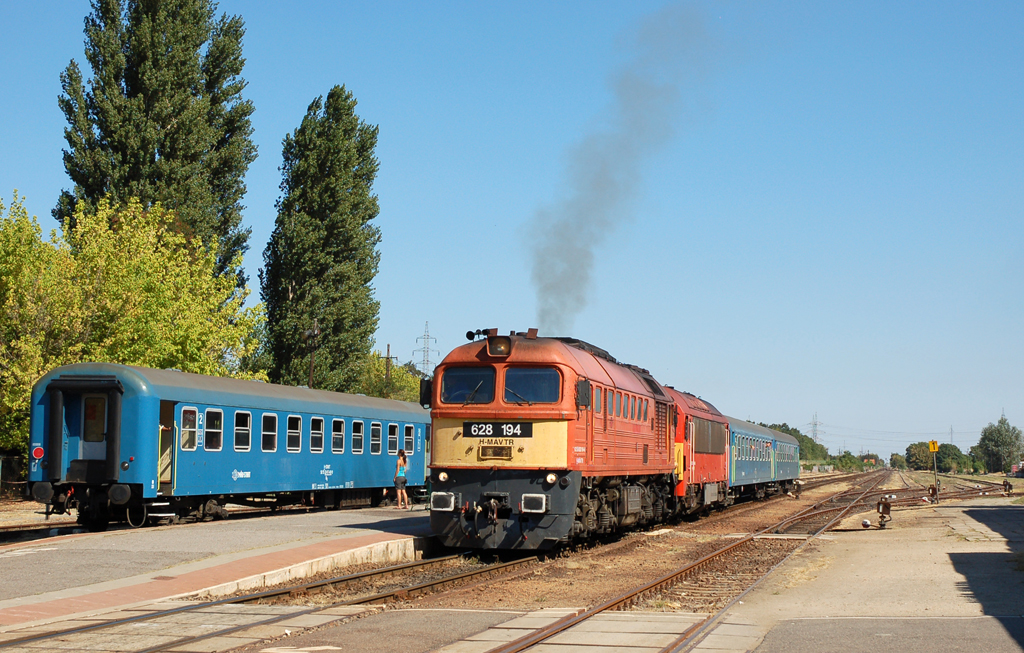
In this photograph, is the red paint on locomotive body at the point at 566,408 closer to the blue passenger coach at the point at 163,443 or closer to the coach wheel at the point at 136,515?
the blue passenger coach at the point at 163,443

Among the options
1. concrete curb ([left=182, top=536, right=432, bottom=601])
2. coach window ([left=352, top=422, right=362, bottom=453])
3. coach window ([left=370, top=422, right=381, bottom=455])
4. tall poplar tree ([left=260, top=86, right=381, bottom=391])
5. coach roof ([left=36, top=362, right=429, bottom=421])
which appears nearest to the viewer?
concrete curb ([left=182, top=536, right=432, bottom=601])

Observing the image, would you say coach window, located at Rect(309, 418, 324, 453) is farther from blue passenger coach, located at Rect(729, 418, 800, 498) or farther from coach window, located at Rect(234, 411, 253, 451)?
blue passenger coach, located at Rect(729, 418, 800, 498)

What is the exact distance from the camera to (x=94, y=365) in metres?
20.4

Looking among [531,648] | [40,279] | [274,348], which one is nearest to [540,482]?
[531,648]

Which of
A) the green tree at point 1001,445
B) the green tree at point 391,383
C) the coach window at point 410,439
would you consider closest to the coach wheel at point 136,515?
the coach window at point 410,439

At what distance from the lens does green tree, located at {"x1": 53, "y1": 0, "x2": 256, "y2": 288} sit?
39344 mm

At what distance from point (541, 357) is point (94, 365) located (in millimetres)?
9322

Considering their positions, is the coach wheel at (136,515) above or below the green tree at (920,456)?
above

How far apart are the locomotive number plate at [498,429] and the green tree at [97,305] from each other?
50.9 feet

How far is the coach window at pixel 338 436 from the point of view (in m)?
26.9

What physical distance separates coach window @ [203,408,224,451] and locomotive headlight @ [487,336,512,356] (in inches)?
299

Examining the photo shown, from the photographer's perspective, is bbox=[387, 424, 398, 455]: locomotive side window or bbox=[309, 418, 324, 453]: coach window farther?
bbox=[387, 424, 398, 455]: locomotive side window

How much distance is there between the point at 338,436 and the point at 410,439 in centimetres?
502

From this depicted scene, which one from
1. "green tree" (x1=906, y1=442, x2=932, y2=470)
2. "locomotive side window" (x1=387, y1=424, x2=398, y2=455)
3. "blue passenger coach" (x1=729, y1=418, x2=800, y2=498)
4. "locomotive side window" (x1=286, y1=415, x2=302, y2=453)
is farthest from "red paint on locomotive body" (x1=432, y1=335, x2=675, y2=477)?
"green tree" (x1=906, y1=442, x2=932, y2=470)
